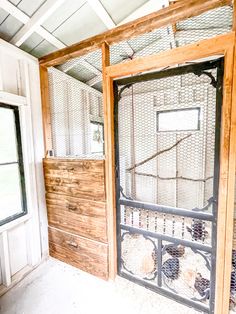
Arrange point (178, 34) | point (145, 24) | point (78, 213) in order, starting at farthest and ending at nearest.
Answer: point (178, 34), point (78, 213), point (145, 24)

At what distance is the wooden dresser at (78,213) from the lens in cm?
167

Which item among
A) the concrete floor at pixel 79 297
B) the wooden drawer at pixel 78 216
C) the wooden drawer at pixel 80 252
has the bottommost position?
the concrete floor at pixel 79 297

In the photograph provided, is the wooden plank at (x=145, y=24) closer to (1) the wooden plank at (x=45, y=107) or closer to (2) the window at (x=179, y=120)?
(1) the wooden plank at (x=45, y=107)

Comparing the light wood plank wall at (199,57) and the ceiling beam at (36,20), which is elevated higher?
the ceiling beam at (36,20)

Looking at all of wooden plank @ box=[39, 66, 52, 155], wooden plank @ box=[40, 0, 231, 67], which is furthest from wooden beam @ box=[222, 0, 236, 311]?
A: wooden plank @ box=[39, 66, 52, 155]

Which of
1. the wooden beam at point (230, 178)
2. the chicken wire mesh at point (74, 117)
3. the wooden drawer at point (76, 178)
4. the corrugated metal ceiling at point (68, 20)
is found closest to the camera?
the wooden beam at point (230, 178)

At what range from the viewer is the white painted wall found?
65.3 inches

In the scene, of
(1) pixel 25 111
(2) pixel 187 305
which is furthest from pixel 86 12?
(2) pixel 187 305

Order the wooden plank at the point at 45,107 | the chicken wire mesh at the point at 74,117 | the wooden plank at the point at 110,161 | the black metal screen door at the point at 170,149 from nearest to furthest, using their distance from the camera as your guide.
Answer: the black metal screen door at the point at 170,149
the wooden plank at the point at 110,161
the wooden plank at the point at 45,107
the chicken wire mesh at the point at 74,117

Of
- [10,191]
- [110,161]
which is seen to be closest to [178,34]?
[110,161]

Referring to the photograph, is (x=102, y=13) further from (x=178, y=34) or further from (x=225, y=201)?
(x=225, y=201)

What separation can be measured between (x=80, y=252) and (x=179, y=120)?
1.64 meters

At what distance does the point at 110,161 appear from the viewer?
1.57 meters

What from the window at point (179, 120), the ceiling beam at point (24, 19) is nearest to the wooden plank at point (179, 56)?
the window at point (179, 120)
